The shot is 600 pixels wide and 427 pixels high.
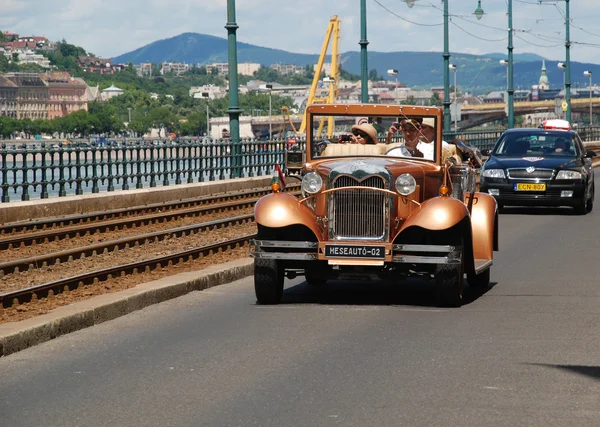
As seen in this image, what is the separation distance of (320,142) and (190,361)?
428cm

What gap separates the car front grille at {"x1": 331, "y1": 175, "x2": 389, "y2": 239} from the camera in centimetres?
1089

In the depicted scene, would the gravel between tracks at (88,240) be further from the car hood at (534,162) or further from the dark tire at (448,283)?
the car hood at (534,162)

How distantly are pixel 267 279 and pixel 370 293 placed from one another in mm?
1360

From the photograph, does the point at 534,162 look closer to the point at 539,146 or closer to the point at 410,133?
the point at 539,146

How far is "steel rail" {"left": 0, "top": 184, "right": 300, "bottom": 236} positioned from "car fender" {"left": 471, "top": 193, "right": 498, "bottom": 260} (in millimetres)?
9333

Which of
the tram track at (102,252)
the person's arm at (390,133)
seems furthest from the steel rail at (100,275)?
the person's arm at (390,133)

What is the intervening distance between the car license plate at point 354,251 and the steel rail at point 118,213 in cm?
999

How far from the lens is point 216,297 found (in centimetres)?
1171

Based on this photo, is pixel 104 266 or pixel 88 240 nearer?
pixel 104 266

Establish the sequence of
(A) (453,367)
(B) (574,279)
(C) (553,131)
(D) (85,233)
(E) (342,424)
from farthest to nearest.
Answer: (C) (553,131), (D) (85,233), (B) (574,279), (A) (453,367), (E) (342,424)

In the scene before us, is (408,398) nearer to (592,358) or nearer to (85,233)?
(592,358)

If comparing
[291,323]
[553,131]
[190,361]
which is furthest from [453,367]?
[553,131]

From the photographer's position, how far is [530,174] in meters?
22.8

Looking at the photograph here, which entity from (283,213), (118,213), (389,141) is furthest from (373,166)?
(118,213)
